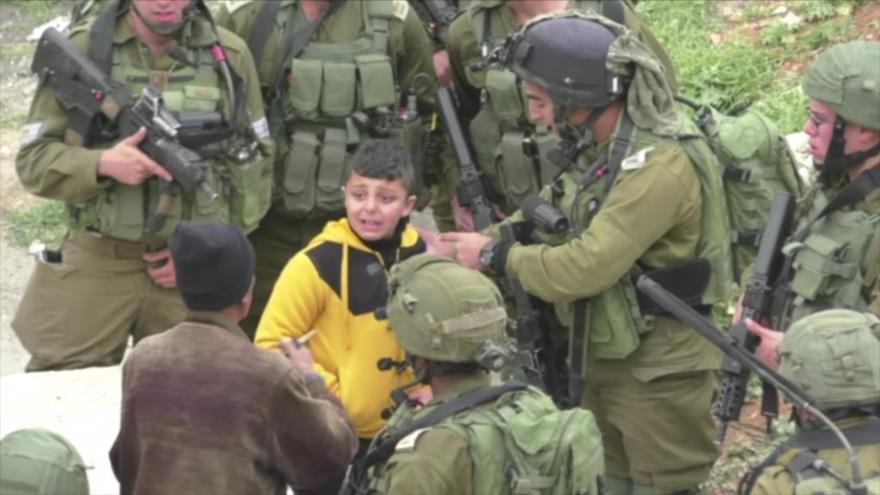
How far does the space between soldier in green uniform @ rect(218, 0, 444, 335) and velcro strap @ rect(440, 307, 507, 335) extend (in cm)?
239

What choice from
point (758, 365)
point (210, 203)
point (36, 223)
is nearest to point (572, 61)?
point (758, 365)

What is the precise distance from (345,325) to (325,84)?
1.63 m

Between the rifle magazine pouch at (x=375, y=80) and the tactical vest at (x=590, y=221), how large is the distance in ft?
3.82

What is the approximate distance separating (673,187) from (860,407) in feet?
4.93

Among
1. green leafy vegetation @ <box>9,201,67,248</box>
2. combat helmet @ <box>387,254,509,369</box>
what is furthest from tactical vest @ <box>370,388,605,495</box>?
green leafy vegetation @ <box>9,201,67,248</box>

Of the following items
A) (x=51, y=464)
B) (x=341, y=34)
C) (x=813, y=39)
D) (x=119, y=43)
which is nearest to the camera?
(x=51, y=464)

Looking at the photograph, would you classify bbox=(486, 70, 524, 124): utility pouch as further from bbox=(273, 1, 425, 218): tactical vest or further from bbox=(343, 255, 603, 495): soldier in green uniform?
bbox=(343, 255, 603, 495): soldier in green uniform

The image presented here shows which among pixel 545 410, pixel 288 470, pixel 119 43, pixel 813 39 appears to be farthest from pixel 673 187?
pixel 813 39

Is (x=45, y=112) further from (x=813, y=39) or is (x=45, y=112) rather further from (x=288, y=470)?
(x=813, y=39)

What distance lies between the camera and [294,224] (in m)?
7.40

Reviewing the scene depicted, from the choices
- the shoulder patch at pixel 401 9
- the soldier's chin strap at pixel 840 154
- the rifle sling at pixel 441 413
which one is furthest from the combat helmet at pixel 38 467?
the shoulder patch at pixel 401 9

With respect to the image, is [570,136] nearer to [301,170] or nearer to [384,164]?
[384,164]

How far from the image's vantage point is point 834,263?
5539 millimetres

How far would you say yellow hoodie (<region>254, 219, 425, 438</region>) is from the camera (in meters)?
5.59
